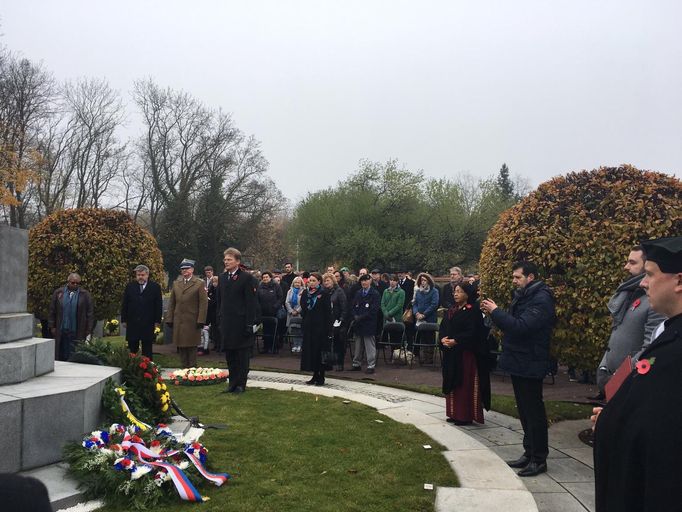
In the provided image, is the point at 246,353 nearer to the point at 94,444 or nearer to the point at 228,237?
the point at 94,444

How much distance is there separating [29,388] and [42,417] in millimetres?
437

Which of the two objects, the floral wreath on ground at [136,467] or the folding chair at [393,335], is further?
the folding chair at [393,335]

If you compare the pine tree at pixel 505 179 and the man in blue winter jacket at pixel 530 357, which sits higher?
the pine tree at pixel 505 179

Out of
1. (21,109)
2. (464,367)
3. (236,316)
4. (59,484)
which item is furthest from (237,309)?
(21,109)

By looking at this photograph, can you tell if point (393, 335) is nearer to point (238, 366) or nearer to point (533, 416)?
point (238, 366)

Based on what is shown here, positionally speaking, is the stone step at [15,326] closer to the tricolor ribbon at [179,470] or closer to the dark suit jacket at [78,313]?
the tricolor ribbon at [179,470]

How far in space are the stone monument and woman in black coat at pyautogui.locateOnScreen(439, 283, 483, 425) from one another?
417cm

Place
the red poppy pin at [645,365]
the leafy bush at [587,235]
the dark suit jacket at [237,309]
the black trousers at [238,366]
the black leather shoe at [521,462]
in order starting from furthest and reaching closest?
the black trousers at [238,366] < the dark suit jacket at [237,309] < the leafy bush at [587,235] < the black leather shoe at [521,462] < the red poppy pin at [645,365]

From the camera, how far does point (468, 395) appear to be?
7.54 m

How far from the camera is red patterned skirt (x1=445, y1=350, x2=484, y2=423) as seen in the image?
24.7ft

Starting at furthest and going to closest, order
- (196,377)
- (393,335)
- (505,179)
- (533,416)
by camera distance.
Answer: (505,179)
(393,335)
(196,377)
(533,416)

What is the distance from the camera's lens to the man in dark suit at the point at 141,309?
1075 cm

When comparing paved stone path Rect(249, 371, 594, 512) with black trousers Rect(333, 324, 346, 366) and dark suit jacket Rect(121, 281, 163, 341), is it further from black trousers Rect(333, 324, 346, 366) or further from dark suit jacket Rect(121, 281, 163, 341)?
dark suit jacket Rect(121, 281, 163, 341)

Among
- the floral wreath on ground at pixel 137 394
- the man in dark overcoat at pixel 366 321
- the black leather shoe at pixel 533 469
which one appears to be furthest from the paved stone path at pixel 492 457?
the floral wreath on ground at pixel 137 394
